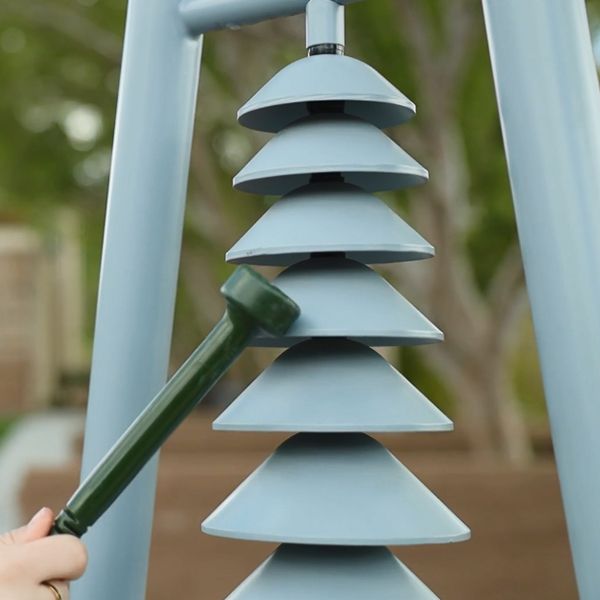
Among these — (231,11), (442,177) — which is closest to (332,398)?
(231,11)

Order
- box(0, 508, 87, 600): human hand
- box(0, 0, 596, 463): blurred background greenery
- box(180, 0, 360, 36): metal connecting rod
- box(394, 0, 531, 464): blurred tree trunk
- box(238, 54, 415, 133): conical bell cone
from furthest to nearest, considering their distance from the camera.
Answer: box(0, 0, 596, 463): blurred background greenery → box(394, 0, 531, 464): blurred tree trunk → box(180, 0, 360, 36): metal connecting rod → box(238, 54, 415, 133): conical bell cone → box(0, 508, 87, 600): human hand

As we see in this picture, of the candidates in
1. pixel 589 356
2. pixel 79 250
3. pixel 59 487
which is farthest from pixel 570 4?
pixel 79 250

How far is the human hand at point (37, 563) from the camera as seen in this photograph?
2.30 feet

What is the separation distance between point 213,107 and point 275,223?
26.8ft

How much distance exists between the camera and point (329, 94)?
2.65 ft

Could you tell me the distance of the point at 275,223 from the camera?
2.62ft

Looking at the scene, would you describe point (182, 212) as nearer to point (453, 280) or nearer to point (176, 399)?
point (176, 399)

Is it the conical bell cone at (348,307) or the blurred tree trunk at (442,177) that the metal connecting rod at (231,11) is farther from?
the blurred tree trunk at (442,177)

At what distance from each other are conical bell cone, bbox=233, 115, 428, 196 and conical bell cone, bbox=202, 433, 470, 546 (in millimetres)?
192

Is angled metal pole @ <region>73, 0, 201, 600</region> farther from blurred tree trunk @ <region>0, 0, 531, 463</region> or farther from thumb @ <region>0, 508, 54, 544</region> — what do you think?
blurred tree trunk @ <region>0, 0, 531, 463</region>

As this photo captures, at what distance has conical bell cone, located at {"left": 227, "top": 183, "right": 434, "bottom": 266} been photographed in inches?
30.2

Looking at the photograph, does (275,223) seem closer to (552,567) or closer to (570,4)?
(570,4)

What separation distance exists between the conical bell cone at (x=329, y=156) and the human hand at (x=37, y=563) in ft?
0.94

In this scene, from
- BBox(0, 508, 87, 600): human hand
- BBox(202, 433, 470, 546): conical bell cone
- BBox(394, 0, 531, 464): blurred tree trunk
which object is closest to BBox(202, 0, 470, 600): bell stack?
BBox(202, 433, 470, 546): conical bell cone
